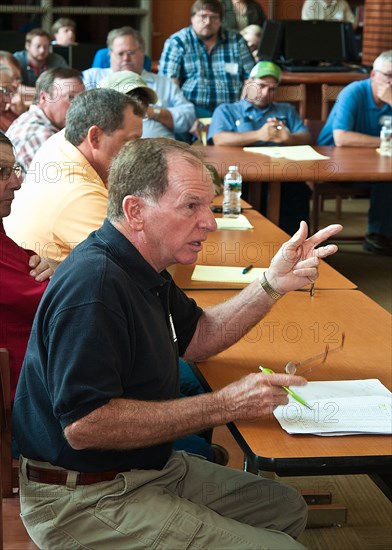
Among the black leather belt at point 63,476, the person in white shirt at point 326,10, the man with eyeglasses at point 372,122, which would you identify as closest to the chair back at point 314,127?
the man with eyeglasses at point 372,122

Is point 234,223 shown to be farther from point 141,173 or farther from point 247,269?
point 141,173

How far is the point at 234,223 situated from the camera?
354cm

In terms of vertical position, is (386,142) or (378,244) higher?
(386,142)

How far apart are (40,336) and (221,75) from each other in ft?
18.0

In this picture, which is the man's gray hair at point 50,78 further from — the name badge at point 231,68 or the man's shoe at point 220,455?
the name badge at point 231,68

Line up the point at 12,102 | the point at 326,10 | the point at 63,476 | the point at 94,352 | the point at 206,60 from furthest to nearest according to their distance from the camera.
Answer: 1. the point at 326,10
2. the point at 206,60
3. the point at 12,102
4. the point at 63,476
5. the point at 94,352

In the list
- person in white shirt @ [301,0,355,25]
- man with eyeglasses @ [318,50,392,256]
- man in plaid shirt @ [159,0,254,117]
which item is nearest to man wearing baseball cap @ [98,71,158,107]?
man with eyeglasses @ [318,50,392,256]

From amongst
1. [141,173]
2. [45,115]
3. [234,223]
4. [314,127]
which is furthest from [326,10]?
[141,173]

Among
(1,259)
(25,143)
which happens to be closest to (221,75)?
(25,143)

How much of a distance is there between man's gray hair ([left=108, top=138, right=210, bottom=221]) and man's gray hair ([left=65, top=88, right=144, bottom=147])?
0.99 metres

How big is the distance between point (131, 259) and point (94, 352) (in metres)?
0.25

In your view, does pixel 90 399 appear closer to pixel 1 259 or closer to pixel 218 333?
pixel 218 333

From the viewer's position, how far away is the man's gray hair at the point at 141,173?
175cm

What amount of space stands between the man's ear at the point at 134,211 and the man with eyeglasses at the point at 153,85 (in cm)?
386
